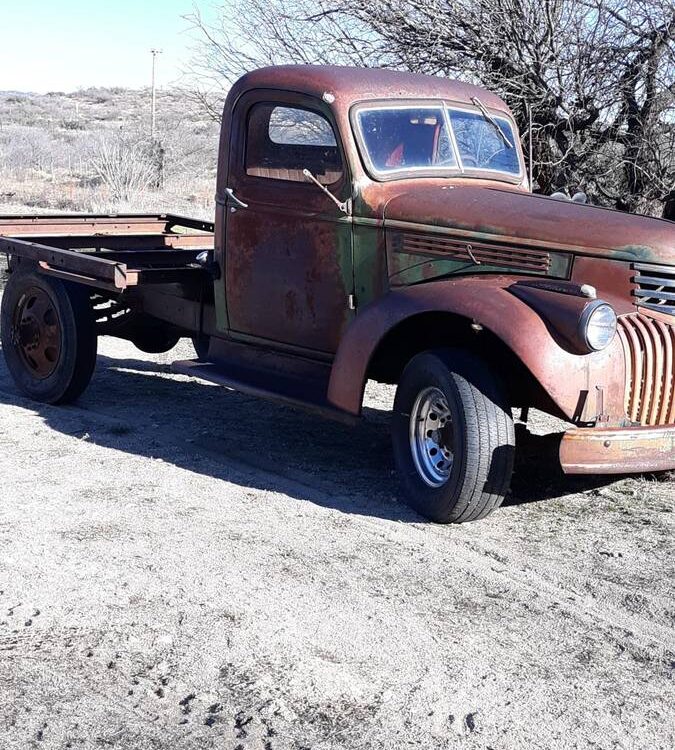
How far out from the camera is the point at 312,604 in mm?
4039

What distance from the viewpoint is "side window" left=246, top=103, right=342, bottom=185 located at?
18.9 ft

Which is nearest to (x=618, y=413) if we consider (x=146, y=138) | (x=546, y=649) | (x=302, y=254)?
(x=546, y=649)

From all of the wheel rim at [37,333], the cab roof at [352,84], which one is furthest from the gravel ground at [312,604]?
the cab roof at [352,84]

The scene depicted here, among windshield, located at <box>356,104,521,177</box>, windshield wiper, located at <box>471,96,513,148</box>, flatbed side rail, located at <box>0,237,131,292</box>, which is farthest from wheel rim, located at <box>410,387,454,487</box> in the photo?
flatbed side rail, located at <box>0,237,131,292</box>

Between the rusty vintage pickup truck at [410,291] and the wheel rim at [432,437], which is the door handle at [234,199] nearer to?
the rusty vintage pickup truck at [410,291]

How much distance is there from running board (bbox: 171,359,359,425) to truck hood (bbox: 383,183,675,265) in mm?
962

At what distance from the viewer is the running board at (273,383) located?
554 centimetres

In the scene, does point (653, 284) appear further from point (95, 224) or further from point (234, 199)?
point (95, 224)

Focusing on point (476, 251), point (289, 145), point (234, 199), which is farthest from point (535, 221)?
point (234, 199)

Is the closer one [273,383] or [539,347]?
[539,347]

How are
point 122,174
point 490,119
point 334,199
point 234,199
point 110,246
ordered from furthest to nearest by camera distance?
point 122,174
point 110,246
point 490,119
point 234,199
point 334,199

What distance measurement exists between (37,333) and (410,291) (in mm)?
3152

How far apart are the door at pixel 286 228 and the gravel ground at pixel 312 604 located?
0.77 metres

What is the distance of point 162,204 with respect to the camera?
20281 millimetres
